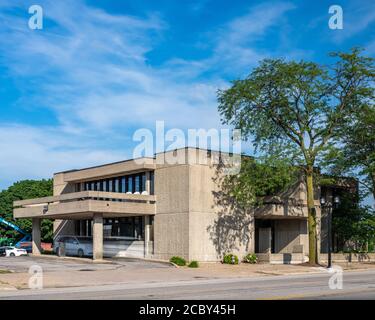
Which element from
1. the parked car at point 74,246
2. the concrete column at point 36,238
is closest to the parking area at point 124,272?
the parked car at point 74,246

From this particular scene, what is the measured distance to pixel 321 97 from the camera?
139 feet

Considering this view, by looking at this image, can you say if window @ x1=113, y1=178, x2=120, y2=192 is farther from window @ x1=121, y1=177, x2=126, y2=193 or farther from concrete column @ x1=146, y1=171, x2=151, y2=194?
concrete column @ x1=146, y1=171, x2=151, y2=194

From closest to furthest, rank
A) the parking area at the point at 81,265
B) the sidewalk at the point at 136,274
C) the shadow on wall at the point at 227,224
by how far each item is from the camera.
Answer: the sidewalk at the point at 136,274 → the parking area at the point at 81,265 → the shadow on wall at the point at 227,224

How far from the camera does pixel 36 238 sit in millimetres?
52469

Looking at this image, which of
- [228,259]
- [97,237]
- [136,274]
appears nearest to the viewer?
[136,274]

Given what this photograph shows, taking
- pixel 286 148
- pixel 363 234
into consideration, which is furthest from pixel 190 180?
pixel 363 234

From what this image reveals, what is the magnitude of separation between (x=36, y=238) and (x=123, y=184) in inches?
400

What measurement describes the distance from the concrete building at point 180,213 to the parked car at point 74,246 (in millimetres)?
1937

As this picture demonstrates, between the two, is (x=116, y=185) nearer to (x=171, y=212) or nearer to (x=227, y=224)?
(x=171, y=212)

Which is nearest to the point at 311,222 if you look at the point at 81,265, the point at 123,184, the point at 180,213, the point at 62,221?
the point at 180,213

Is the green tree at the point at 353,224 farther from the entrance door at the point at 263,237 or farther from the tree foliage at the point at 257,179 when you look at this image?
the tree foliage at the point at 257,179

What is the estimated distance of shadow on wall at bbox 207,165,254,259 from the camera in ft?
142

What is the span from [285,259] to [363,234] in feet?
31.7

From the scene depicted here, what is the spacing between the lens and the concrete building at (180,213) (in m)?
42.0
